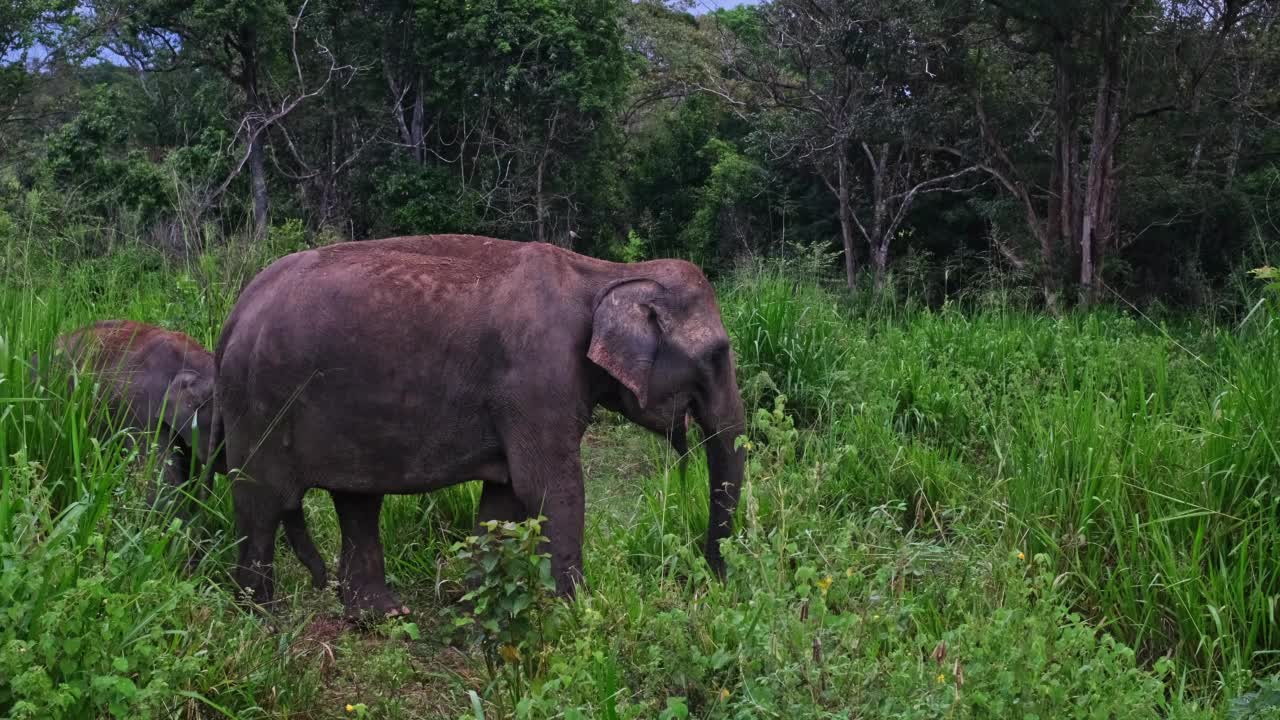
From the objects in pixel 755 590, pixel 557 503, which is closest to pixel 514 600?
pixel 755 590

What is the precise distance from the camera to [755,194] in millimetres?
27125

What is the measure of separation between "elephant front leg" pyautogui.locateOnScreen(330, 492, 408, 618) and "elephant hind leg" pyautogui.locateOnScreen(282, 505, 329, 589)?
0.26ft

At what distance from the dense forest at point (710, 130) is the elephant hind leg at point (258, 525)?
7.26 m

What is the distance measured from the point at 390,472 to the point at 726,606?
172 cm

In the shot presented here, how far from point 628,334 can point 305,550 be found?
1791 millimetres

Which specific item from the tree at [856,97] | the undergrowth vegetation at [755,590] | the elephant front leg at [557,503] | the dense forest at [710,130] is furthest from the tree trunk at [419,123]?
the elephant front leg at [557,503]

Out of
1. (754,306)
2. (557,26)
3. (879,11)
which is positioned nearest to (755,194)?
(557,26)

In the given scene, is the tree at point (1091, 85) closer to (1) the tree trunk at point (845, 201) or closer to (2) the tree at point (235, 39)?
(1) the tree trunk at point (845, 201)

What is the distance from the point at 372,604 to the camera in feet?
15.8

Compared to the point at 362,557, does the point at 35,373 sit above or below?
above

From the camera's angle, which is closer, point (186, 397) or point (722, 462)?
point (722, 462)

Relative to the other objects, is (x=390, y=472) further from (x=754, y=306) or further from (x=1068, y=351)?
(x=1068, y=351)

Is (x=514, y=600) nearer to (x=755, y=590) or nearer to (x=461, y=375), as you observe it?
(x=755, y=590)

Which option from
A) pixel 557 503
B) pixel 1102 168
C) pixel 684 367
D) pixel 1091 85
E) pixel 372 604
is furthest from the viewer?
pixel 1091 85
